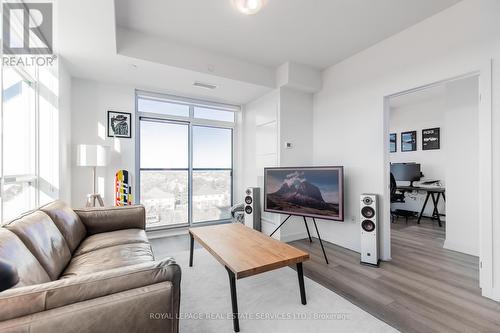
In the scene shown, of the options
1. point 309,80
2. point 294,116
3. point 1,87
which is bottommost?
point 1,87

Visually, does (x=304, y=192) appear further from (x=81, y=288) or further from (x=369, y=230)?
(x=81, y=288)

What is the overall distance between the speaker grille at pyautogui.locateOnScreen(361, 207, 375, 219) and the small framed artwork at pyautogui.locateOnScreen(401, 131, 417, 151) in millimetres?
3842

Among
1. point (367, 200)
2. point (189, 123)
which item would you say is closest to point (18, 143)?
point (189, 123)

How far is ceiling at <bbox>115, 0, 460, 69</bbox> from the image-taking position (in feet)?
7.89

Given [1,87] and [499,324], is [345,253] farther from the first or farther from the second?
[1,87]

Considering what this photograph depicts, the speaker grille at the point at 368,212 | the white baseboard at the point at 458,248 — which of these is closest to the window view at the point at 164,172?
the speaker grille at the point at 368,212

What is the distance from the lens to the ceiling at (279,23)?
241cm

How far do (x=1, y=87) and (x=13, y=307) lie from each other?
1.74 meters

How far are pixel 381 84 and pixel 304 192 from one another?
1.82 m

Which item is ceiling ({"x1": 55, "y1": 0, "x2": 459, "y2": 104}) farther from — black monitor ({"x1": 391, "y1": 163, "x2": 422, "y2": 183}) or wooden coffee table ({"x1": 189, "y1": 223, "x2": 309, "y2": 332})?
black monitor ({"x1": 391, "y1": 163, "x2": 422, "y2": 183})

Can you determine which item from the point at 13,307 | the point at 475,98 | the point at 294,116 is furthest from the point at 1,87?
the point at 475,98

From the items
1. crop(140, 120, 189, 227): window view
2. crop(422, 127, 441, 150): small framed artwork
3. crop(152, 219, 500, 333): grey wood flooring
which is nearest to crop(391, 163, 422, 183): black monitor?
crop(422, 127, 441, 150): small framed artwork

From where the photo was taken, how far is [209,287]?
91.1 inches

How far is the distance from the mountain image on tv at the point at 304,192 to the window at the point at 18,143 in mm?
2970
